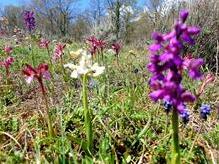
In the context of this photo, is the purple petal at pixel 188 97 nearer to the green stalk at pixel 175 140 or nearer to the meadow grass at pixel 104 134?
Answer: the green stalk at pixel 175 140

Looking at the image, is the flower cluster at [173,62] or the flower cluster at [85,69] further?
the flower cluster at [85,69]

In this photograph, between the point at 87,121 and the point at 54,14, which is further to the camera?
the point at 54,14

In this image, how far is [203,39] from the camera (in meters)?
8.20

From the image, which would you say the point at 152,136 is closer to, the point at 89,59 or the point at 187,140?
the point at 187,140

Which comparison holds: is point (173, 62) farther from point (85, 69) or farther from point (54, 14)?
point (54, 14)

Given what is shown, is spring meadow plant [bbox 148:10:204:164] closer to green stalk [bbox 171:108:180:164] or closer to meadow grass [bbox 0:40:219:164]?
green stalk [bbox 171:108:180:164]

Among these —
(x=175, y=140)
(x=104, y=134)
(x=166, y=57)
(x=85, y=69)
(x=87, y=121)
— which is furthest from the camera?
(x=104, y=134)

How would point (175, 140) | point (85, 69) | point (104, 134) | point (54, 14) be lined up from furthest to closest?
1. point (54, 14)
2. point (104, 134)
3. point (85, 69)
4. point (175, 140)

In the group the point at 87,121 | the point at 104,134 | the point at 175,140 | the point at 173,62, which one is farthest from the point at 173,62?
the point at 104,134

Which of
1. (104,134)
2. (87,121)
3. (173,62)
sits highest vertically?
(173,62)

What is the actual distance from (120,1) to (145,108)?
39182 mm

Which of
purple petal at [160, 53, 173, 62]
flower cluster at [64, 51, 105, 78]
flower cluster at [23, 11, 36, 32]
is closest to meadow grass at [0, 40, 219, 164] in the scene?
flower cluster at [64, 51, 105, 78]

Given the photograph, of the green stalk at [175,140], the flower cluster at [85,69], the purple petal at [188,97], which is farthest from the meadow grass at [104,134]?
the purple petal at [188,97]

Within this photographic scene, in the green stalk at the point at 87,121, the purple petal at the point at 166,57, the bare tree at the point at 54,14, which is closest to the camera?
the purple petal at the point at 166,57
